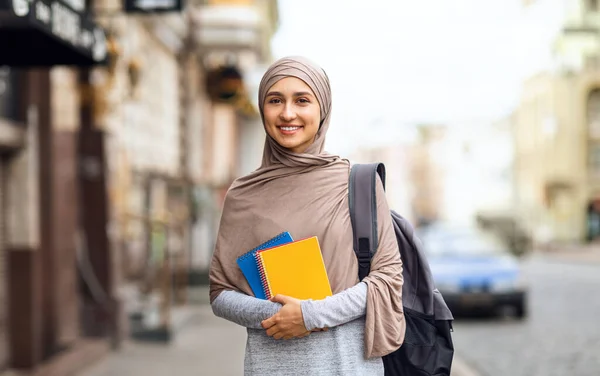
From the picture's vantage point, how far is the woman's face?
2.69 meters

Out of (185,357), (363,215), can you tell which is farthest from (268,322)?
(185,357)

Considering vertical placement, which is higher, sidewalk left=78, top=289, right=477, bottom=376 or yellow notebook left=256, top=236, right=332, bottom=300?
yellow notebook left=256, top=236, right=332, bottom=300

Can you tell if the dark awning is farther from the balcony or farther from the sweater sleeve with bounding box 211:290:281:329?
the balcony

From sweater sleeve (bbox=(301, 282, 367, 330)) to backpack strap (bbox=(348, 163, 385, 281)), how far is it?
0.29 ft

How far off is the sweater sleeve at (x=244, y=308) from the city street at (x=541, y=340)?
6315 mm

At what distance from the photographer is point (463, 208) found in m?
81.1

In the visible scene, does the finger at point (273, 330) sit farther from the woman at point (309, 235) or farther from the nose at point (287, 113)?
the nose at point (287, 113)

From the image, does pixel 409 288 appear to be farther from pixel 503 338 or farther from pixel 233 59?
pixel 233 59

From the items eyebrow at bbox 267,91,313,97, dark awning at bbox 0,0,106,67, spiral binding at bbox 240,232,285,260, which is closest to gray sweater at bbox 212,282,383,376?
spiral binding at bbox 240,232,285,260

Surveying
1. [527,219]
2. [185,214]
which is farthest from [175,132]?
[527,219]

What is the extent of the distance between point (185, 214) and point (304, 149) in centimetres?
1289

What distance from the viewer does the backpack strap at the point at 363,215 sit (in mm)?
2680

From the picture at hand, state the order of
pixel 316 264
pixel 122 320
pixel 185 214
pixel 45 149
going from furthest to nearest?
pixel 185 214 < pixel 122 320 < pixel 45 149 < pixel 316 264

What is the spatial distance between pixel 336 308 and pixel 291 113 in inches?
Result: 24.3
